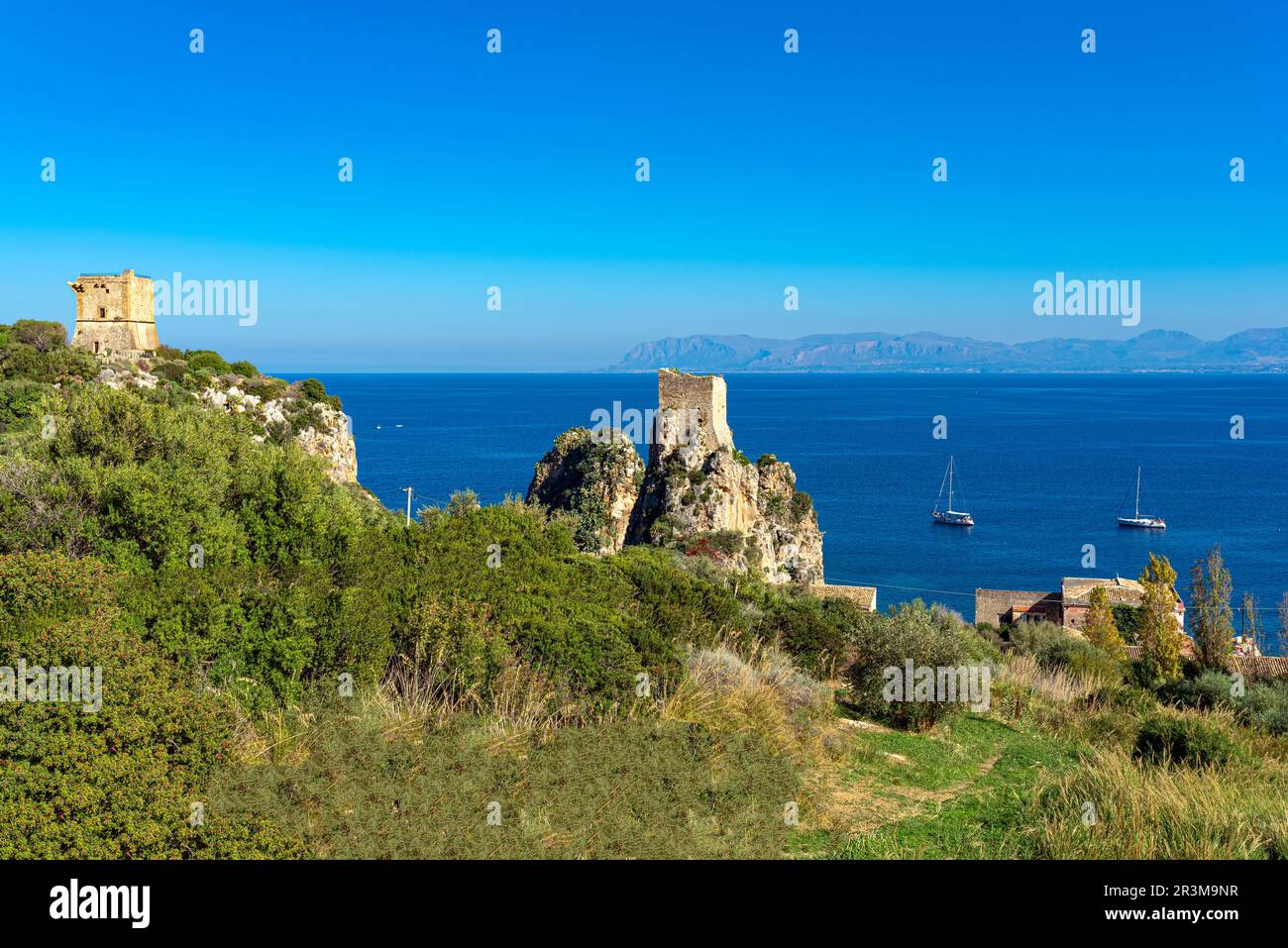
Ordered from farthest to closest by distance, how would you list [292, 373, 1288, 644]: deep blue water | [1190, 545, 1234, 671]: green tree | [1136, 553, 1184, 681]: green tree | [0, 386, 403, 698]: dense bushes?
[292, 373, 1288, 644]: deep blue water
[1190, 545, 1234, 671]: green tree
[1136, 553, 1184, 681]: green tree
[0, 386, 403, 698]: dense bushes

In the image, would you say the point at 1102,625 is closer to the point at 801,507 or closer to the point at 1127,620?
the point at 1127,620

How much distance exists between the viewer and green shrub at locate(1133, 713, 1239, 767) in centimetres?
905

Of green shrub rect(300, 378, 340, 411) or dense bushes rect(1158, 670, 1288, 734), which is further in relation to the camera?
green shrub rect(300, 378, 340, 411)

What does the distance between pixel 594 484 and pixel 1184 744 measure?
130 feet

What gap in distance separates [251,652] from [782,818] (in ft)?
17.1

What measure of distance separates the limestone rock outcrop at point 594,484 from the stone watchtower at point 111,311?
71.6ft

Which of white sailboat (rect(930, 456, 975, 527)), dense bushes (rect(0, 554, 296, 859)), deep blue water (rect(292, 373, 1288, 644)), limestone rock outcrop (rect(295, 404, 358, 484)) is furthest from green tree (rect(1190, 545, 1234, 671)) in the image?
white sailboat (rect(930, 456, 975, 527))

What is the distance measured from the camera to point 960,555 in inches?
2844

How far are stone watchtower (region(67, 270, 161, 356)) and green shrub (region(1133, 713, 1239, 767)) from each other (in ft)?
159

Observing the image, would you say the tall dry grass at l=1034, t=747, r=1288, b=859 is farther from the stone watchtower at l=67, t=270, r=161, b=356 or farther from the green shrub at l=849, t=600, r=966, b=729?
the stone watchtower at l=67, t=270, r=161, b=356

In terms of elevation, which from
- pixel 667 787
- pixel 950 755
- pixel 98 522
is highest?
pixel 98 522

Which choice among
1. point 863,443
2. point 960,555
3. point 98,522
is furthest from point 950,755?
point 863,443

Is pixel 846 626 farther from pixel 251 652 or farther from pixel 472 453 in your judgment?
pixel 472 453

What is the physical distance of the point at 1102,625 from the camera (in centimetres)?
3928
